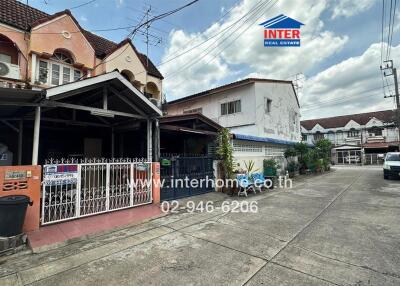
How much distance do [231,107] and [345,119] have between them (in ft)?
112

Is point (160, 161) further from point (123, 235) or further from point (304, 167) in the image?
point (304, 167)

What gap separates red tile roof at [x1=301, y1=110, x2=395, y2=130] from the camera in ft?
123

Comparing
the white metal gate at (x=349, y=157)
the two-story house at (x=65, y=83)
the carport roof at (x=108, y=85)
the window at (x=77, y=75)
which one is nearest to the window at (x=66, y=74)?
the two-story house at (x=65, y=83)

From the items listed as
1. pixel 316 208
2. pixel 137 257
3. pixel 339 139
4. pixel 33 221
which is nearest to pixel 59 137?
pixel 33 221

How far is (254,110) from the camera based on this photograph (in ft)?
52.2

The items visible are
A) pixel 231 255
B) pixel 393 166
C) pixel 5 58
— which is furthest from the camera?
pixel 393 166

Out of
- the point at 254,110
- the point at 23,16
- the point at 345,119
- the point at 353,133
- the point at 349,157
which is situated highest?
the point at 345,119

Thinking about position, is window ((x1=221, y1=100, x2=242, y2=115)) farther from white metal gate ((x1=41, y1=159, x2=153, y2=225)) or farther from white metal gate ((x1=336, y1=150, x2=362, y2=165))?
white metal gate ((x1=336, y1=150, x2=362, y2=165))

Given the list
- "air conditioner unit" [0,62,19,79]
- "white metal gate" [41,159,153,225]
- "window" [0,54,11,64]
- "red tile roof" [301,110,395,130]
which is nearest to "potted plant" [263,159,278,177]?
"white metal gate" [41,159,153,225]

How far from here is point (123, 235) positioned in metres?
5.33

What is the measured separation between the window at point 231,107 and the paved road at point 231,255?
1120 cm

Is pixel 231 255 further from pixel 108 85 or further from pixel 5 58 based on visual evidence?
pixel 5 58

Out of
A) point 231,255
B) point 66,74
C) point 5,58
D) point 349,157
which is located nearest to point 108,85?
point 66,74

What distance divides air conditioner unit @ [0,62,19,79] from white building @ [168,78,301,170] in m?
10.8
